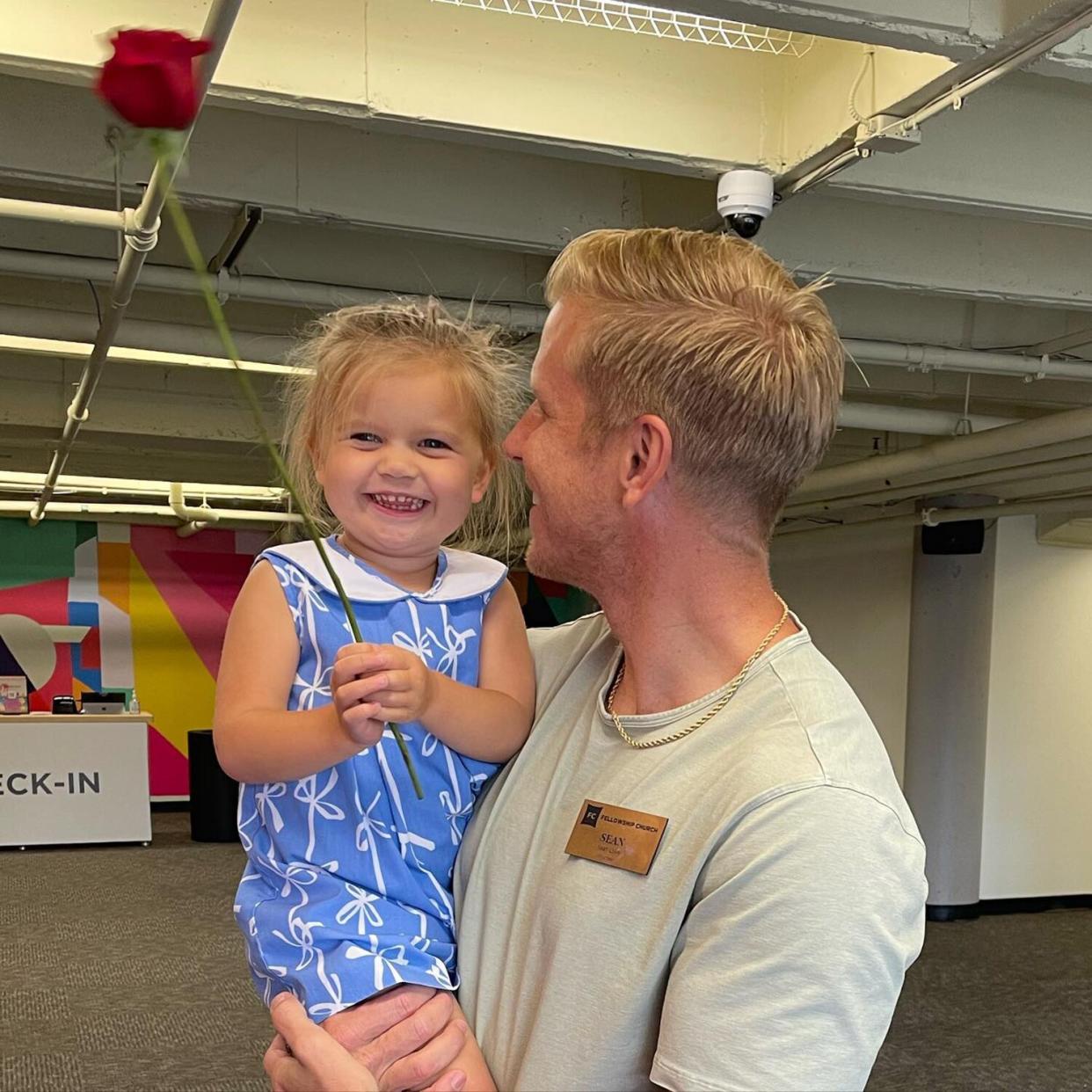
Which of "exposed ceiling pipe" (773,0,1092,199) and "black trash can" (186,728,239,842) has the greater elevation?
"exposed ceiling pipe" (773,0,1092,199)

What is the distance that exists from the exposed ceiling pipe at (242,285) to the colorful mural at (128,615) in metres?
8.27

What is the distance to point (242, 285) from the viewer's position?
12.3 feet

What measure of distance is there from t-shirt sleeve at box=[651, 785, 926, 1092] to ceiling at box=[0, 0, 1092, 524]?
146 centimetres

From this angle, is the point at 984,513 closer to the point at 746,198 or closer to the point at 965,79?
the point at 746,198

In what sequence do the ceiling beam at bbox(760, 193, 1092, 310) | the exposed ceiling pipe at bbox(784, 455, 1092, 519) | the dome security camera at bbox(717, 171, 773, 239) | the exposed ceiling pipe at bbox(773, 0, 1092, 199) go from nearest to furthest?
the exposed ceiling pipe at bbox(773, 0, 1092, 199) < the dome security camera at bbox(717, 171, 773, 239) < the ceiling beam at bbox(760, 193, 1092, 310) < the exposed ceiling pipe at bbox(784, 455, 1092, 519)

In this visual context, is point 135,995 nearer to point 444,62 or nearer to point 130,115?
→ point 444,62

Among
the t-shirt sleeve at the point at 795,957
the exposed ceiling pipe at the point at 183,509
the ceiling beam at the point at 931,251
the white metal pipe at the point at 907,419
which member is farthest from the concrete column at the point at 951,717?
the t-shirt sleeve at the point at 795,957

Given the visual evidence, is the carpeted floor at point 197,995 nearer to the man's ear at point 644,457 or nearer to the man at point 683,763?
the man at point 683,763

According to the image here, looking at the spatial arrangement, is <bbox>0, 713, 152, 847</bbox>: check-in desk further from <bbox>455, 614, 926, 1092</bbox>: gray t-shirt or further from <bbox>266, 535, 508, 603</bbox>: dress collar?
<bbox>455, 614, 926, 1092</bbox>: gray t-shirt

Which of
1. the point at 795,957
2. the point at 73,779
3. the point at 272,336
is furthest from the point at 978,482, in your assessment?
the point at 73,779

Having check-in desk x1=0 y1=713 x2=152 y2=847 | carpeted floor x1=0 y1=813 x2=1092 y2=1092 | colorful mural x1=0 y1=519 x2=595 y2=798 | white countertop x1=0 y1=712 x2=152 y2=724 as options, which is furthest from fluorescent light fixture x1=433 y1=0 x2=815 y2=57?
colorful mural x1=0 y1=519 x2=595 y2=798

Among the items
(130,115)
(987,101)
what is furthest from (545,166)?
(130,115)

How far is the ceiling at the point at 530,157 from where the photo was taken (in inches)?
97.3

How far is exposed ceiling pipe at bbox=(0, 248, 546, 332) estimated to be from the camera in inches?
143
